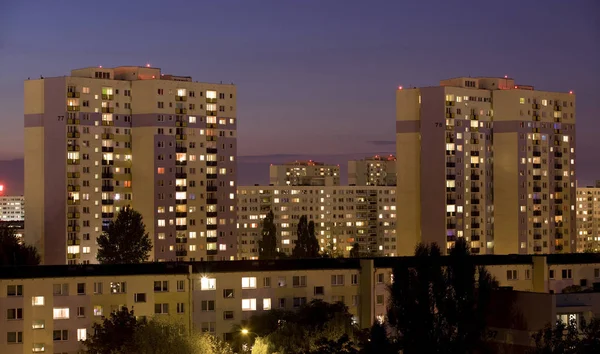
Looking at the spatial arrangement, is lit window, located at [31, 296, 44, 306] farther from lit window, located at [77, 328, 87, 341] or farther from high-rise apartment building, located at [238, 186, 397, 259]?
high-rise apartment building, located at [238, 186, 397, 259]

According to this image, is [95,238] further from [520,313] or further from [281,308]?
[520,313]

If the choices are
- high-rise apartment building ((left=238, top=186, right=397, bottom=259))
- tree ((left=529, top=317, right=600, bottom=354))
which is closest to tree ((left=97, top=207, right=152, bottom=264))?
high-rise apartment building ((left=238, top=186, right=397, bottom=259))

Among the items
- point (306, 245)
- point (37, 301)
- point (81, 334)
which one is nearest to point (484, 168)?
point (306, 245)

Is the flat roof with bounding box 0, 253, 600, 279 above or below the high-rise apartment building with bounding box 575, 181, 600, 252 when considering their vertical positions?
below

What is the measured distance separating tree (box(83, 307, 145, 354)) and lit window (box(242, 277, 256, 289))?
20.0ft

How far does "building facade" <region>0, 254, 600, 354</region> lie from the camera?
52.6 metres

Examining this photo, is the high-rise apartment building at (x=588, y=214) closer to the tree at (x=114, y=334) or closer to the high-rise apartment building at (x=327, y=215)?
the high-rise apartment building at (x=327, y=215)

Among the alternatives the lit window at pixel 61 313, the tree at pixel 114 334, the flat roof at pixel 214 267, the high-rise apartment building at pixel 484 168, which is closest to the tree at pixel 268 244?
the high-rise apartment building at pixel 484 168

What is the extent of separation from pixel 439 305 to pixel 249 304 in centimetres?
1533

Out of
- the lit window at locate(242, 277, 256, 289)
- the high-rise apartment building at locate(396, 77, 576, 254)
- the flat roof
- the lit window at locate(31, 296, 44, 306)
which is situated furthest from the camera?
the high-rise apartment building at locate(396, 77, 576, 254)

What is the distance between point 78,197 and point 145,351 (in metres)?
55.4

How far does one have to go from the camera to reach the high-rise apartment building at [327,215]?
152 metres

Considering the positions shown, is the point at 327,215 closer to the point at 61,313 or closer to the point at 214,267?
the point at 214,267

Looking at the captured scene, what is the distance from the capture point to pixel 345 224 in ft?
515
